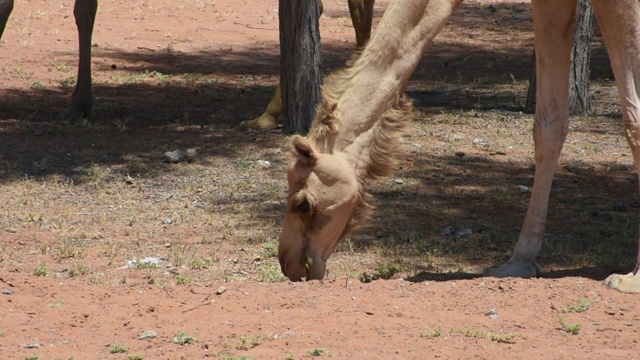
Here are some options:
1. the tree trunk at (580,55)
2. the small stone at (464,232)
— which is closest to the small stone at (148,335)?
the small stone at (464,232)

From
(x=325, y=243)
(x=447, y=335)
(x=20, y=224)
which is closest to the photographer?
(x=447, y=335)

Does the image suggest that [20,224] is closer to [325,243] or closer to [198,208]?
[198,208]

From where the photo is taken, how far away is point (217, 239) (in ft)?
24.1

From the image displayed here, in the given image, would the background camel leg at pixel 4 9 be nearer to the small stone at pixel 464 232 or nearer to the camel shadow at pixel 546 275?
the small stone at pixel 464 232

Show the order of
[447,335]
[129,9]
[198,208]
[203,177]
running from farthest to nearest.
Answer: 1. [129,9]
2. [203,177]
3. [198,208]
4. [447,335]

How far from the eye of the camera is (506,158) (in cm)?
955

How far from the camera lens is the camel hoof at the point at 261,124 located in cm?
1061

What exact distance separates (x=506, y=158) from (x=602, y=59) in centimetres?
593

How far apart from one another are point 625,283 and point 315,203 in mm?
1691

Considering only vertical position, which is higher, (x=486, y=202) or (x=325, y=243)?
(x=325, y=243)

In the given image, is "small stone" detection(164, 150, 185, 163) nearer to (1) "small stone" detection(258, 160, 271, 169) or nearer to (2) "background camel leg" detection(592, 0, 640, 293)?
(1) "small stone" detection(258, 160, 271, 169)

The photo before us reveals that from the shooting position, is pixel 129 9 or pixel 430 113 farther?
pixel 129 9

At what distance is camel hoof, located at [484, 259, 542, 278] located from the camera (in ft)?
20.1

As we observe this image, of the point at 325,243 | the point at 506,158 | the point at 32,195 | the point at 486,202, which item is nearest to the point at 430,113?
the point at 506,158
